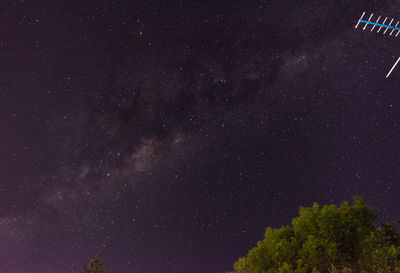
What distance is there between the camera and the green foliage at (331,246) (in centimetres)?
2453

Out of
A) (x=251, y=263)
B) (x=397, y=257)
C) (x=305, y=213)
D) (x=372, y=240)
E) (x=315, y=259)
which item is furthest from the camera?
(x=251, y=263)

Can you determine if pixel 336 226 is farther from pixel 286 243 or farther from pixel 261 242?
pixel 261 242

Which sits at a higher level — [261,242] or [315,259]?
[261,242]

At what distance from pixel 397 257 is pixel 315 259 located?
19.5 ft

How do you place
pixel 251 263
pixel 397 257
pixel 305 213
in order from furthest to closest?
pixel 251 263, pixel 305 213, pixel 397 257

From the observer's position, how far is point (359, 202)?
29.2 metres

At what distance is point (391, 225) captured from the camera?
89.9 ft

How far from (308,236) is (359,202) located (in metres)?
6.13

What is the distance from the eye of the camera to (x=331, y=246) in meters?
25.6

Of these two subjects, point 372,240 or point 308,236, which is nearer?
point 372,240

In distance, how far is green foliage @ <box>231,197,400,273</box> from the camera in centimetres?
2453

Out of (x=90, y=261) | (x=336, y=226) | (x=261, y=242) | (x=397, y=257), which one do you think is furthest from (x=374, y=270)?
(x=90, y=261)

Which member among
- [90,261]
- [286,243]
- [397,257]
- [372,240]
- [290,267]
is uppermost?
[90,261]

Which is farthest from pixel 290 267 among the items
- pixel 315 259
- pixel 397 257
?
pixel 397 257
